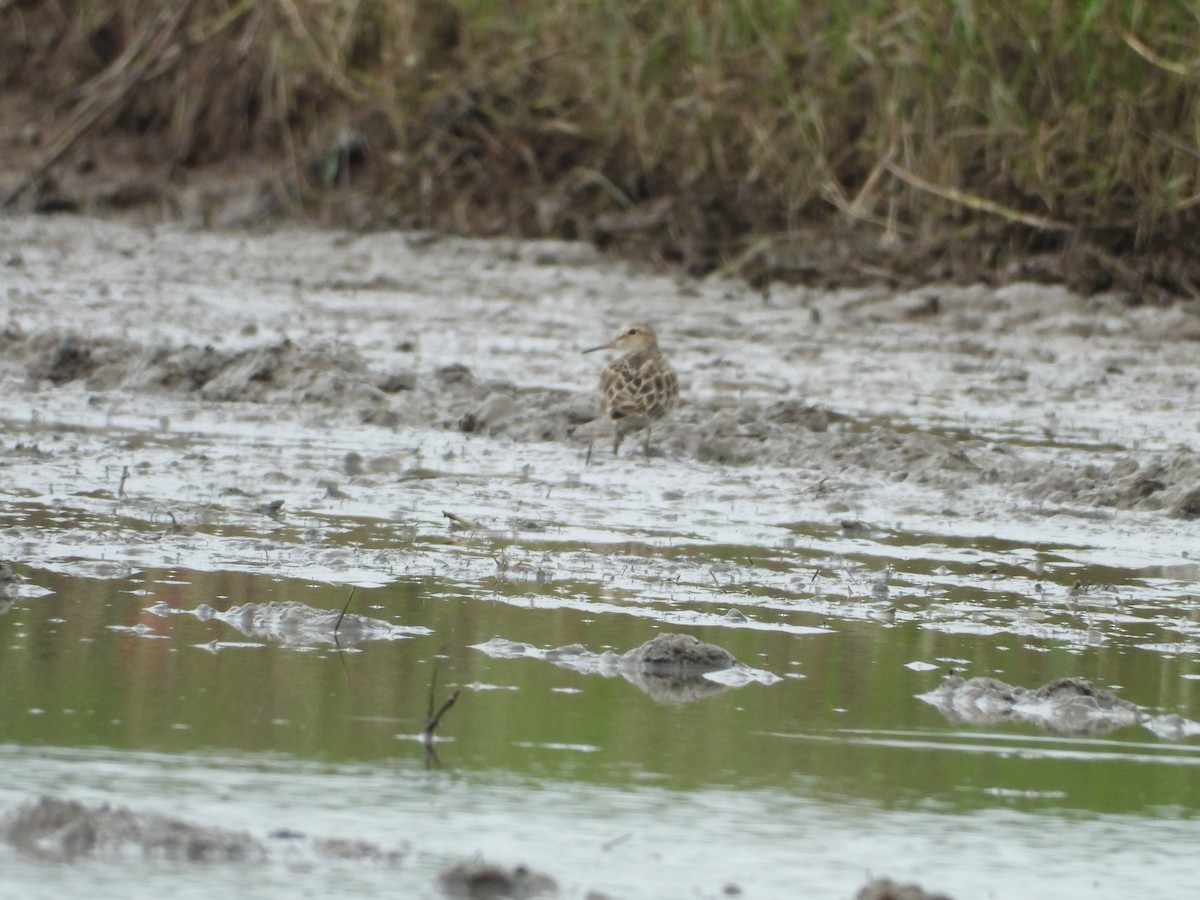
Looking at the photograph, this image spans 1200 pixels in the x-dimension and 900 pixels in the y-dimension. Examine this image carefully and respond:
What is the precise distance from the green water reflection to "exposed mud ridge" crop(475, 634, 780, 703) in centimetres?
6

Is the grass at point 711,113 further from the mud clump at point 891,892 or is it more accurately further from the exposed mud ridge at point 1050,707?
the mud clump at point 891,892

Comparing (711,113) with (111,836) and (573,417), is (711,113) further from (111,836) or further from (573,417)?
(111,836)

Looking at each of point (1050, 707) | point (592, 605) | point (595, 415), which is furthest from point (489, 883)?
point (595, 415)

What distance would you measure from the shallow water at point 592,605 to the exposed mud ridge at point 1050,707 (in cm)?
5

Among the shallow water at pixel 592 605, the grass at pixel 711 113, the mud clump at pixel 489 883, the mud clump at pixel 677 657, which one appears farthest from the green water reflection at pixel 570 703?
the grass at pixel 711 113

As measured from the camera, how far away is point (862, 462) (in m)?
7.49

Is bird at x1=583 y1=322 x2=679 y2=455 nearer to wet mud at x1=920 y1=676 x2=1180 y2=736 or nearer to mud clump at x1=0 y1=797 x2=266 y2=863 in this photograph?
wet mud at x1=920 y1=676 x2=1180 y2=736

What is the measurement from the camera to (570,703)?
404 cm

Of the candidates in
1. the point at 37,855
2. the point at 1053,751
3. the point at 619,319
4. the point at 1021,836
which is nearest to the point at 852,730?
the point at 1053,751

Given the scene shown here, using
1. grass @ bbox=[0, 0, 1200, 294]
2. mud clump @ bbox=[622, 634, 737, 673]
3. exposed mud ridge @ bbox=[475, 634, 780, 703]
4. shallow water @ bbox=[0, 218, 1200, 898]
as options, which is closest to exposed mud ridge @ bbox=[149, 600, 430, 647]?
shallow water @ bbox=[0, 218, 1200, 898]

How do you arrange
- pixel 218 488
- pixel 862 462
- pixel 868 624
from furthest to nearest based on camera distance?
pixel 862 462
pixel 218 488
pixel 868 624

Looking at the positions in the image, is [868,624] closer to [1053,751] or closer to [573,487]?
[1053,751]

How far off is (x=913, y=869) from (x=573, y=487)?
3901mm

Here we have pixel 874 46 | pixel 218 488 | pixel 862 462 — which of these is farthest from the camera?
pixel 874 46
